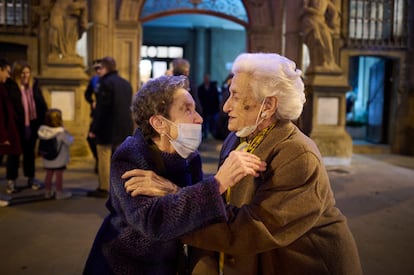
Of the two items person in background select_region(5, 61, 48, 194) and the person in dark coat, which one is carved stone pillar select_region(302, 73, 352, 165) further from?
the person in dark coat

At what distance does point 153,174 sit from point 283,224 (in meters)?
0.49

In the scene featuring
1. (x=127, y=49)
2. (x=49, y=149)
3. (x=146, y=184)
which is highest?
(x=127, y=49)

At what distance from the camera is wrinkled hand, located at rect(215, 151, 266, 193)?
5.07ft

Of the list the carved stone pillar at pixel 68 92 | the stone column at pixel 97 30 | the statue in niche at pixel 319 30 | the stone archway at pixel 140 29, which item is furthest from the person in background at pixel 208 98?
the carved stone pillar at pixel 68 92

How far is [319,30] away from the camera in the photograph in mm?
8523

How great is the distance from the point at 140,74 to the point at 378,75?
6023 millimetres

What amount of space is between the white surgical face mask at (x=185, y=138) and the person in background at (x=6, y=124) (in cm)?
413

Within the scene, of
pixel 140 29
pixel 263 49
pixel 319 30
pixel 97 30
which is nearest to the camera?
pixel 319 30

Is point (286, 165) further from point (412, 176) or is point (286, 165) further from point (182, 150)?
point (412, 176)

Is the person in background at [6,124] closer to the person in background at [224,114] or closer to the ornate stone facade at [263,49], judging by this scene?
the person in background at [224,114]

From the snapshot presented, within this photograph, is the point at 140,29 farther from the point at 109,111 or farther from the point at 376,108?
the point at 376,108

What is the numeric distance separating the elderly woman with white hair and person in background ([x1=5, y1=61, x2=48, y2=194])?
15.4 feet

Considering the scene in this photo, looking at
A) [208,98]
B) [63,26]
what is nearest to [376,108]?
[208,98]

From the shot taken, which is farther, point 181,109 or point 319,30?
point 319,30
